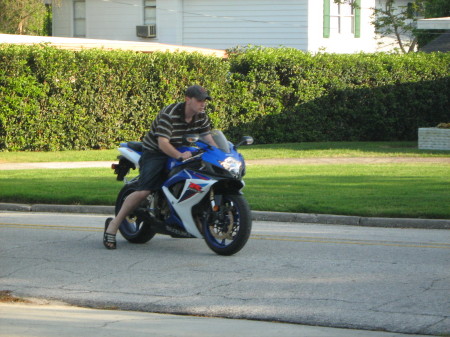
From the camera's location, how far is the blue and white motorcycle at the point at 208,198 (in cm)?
954

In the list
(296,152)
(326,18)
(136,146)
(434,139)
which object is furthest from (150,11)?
(136,146)

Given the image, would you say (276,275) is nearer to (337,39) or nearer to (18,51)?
(18,51)

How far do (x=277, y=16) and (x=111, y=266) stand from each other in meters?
29.8

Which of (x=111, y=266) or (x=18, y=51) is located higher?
(x=18, y=51)

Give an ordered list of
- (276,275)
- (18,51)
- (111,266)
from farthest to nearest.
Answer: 1. (18,51)
2. (111,266)
3. (276,275)

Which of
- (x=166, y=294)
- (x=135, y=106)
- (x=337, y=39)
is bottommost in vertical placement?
(x=166, y=294)

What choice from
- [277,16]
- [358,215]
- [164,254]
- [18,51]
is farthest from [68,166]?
[277,16]

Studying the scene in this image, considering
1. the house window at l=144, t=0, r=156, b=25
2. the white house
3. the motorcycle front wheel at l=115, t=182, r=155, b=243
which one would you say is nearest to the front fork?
the motorcycle front wheel at l=115, t=182, r=155, b=243

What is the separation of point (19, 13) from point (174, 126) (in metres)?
42.2

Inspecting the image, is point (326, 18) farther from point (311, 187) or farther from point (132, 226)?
point (132, 226)

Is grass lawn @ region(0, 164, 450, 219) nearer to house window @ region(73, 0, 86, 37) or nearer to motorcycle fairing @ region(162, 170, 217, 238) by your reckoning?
motorcycle fairing @ region(162, 170, 217, 238)

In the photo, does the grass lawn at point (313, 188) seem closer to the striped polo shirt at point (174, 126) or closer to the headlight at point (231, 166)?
the striped polo shirt at point (174, 126)

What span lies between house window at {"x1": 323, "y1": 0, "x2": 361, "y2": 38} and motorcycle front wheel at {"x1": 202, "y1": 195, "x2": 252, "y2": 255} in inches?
1150

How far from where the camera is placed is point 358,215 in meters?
13.1
